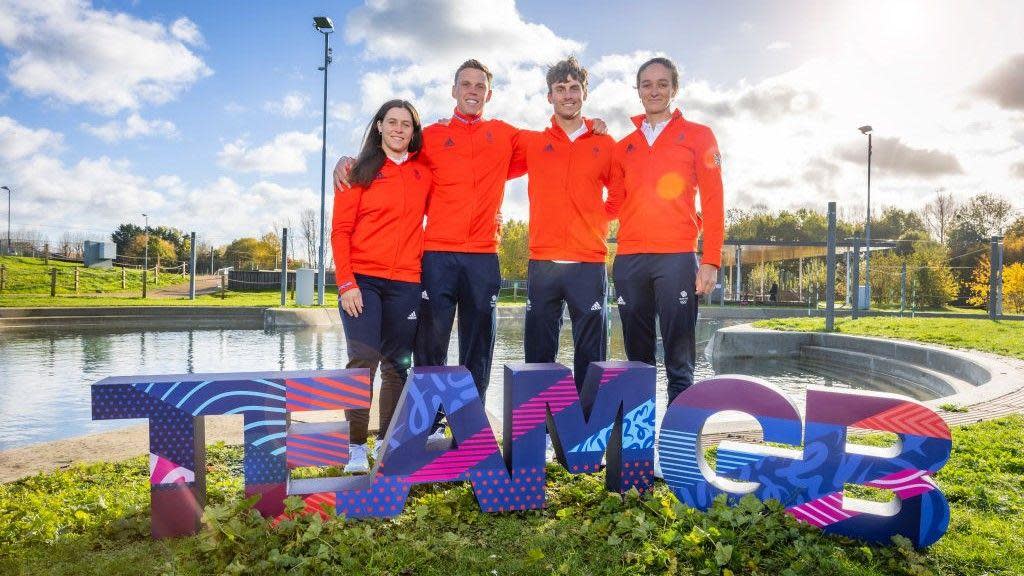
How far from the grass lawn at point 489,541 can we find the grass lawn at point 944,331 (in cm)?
796

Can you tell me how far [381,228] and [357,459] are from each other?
1303mm

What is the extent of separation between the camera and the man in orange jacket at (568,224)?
3.62 m

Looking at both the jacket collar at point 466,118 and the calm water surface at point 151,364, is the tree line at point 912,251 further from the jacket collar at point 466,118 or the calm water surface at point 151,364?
the jacket collar at point 466,118

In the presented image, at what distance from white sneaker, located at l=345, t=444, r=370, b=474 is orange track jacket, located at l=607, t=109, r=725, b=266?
1884mm

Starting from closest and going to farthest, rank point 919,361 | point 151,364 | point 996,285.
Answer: point 151,364 < point 919,361 < point 996,285

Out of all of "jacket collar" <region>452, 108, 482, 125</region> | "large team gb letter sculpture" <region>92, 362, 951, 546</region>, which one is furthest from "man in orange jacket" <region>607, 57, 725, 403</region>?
"jacket collar" <region>452, 108, 482, 125</region>

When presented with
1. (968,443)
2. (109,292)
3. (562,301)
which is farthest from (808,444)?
(109,292)

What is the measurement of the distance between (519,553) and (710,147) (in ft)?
8.09

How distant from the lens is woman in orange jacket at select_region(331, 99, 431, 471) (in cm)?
344

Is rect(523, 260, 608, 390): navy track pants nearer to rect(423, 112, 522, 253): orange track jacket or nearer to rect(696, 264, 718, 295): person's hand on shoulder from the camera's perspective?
rect(423, 112, 522, 253): orange track jacket

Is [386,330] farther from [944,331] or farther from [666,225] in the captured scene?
[944,331]

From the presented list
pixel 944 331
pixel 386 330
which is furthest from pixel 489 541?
pixel 944 331

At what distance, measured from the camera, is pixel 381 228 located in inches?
137

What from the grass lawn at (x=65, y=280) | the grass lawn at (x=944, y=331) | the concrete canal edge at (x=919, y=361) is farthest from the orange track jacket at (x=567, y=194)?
the grass lawn at (x=65, y=280)
